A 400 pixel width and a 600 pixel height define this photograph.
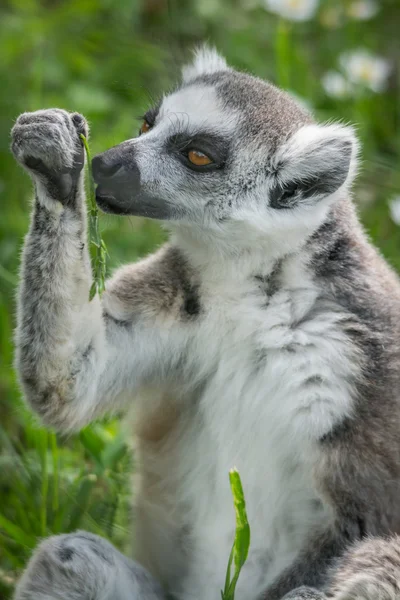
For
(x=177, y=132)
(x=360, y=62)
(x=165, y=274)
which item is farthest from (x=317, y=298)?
(x=360, y=62)

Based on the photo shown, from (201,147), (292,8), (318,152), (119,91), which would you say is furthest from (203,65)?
(292,8)

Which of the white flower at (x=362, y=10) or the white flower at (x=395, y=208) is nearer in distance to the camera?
the white flower at (x=395, y=208)

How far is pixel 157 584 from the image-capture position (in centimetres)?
462

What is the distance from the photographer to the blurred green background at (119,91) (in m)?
5.32

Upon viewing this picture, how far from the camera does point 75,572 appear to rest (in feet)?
13.8

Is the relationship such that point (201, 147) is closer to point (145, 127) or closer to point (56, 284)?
point (145, 127)

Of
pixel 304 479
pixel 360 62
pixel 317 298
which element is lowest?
pixel 304 479

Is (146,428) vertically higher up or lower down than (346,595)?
higher up

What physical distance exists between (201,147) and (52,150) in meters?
0.80

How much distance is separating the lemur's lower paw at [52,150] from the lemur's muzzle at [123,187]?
0.44ft

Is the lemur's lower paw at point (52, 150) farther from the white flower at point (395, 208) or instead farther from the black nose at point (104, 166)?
the white flower at point (395, 208)

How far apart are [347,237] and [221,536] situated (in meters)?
1.43

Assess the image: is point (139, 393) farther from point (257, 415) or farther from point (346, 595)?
point (346, 595)

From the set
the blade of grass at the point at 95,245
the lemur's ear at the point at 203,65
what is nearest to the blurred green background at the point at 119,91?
the lemur's ear at the point at 203,65
